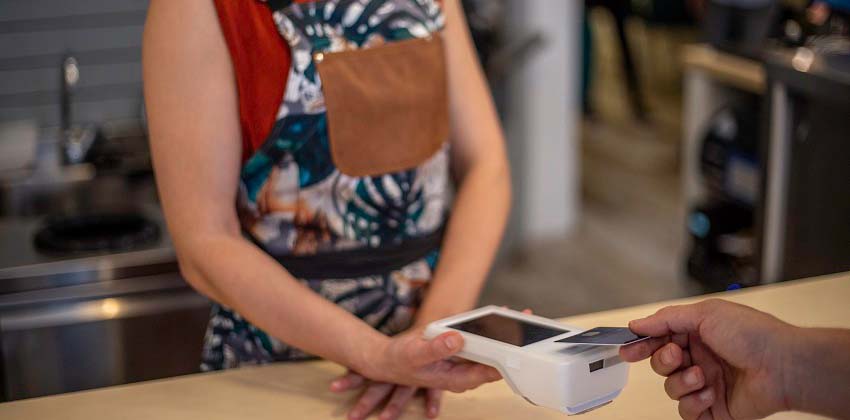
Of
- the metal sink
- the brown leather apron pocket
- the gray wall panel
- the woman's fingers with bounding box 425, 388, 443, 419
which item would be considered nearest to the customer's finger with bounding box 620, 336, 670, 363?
the woman's fingers with bounding box 425, 388, 443, 419

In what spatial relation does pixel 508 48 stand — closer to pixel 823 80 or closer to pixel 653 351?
pixel 823 80

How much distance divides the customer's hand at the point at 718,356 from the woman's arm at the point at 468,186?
16.3 inches

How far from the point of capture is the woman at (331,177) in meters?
1.34

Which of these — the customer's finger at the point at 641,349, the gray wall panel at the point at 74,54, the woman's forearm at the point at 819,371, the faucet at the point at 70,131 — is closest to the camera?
the woman's forearm at the point at 819,371

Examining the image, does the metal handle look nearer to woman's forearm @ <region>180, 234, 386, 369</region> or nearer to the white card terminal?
woman's forearm @ <region>180, 234, 386, 369</region>

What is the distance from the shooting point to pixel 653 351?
1.16 m

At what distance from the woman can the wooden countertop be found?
0.12 ft

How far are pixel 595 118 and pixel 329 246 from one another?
16.8 feet

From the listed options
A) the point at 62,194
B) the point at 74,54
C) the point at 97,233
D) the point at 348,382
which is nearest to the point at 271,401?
the point at 348,382

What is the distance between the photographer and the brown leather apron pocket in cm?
147

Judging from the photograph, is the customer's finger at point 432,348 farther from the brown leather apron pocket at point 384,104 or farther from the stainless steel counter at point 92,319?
the stainless steel counter at point 92,319

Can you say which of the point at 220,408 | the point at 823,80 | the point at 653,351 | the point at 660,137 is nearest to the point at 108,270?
the point at 220,408

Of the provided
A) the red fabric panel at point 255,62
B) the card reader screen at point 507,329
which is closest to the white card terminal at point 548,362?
the card reader screen at point 507,329

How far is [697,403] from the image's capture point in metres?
1.16
